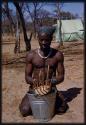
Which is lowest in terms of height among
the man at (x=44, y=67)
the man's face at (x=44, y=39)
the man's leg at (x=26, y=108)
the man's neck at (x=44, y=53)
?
the man's leg at (x=26, y=108)

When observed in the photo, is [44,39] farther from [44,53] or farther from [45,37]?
[44,53]

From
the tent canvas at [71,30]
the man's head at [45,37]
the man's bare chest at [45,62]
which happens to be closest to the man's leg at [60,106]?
the man's bare chest at [45,62]

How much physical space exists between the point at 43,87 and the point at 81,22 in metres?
24.7

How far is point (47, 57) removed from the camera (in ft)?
16.4

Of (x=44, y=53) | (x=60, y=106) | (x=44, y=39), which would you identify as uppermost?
(x=44, y=39)

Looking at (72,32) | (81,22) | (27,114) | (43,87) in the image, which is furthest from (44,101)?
(81,22)

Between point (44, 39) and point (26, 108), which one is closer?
point (44, 39)

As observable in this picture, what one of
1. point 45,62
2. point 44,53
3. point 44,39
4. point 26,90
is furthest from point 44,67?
point 26,90

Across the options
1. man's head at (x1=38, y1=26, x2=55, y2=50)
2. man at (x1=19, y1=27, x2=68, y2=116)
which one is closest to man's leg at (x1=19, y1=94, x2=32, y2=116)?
man at (x1=19, y1=27, x2=68, y2=116)

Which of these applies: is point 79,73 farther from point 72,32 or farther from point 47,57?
point 72,32

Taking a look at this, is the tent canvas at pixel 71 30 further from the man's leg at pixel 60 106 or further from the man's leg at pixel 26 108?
the man's leg at pixel 26 108

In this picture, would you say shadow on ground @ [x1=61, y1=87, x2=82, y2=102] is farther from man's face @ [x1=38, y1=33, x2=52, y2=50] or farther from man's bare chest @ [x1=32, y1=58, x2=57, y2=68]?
man's face @ [x1=38, y1=33, x2=52, y2=50]

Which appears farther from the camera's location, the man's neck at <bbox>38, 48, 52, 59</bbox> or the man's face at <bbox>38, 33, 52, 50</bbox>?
the man's neck at <bbox>38, 48, 52, 59</bbox>

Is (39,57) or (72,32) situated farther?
(72,32)
